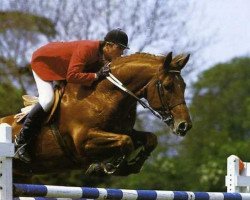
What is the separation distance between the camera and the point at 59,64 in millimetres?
8203

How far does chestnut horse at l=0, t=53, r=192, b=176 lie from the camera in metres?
7.84

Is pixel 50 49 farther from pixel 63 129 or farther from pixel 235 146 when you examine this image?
pixel 235 146

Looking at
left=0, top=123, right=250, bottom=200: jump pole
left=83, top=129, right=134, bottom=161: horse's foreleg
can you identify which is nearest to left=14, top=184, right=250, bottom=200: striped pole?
left=0, top=123, right=250, bottom=200: jump pole

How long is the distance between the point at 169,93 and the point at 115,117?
51cm

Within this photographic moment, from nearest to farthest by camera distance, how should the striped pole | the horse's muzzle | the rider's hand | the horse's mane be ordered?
the striped pole → the horse's muzzle → the rider's hand → the horse's mane

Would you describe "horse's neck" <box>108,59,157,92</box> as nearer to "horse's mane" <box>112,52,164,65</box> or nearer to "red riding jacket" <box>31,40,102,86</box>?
"horse's mane" <box>112,52,164,65</box>

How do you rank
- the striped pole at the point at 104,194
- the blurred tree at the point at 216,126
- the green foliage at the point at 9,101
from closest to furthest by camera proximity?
1. the striped pole at the point at 104,194
2. the green foliage at the point at 9,101
3. the blurred tree at the point at 216,126

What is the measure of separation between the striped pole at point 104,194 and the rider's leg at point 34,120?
4.80 feet

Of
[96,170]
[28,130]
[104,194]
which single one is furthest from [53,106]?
[104,194]

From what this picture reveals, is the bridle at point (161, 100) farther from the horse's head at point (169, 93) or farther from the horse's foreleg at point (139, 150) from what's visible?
the horse's foreleg at point (139, 150)

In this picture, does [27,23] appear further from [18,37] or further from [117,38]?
[117,38]

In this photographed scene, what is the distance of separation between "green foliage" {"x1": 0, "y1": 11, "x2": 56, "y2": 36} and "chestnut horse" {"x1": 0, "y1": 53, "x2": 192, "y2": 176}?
13.0 m

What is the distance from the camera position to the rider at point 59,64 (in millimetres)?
8047

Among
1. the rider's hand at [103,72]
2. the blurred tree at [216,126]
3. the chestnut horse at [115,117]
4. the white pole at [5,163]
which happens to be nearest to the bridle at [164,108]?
the chestnut horse at [115,117]
